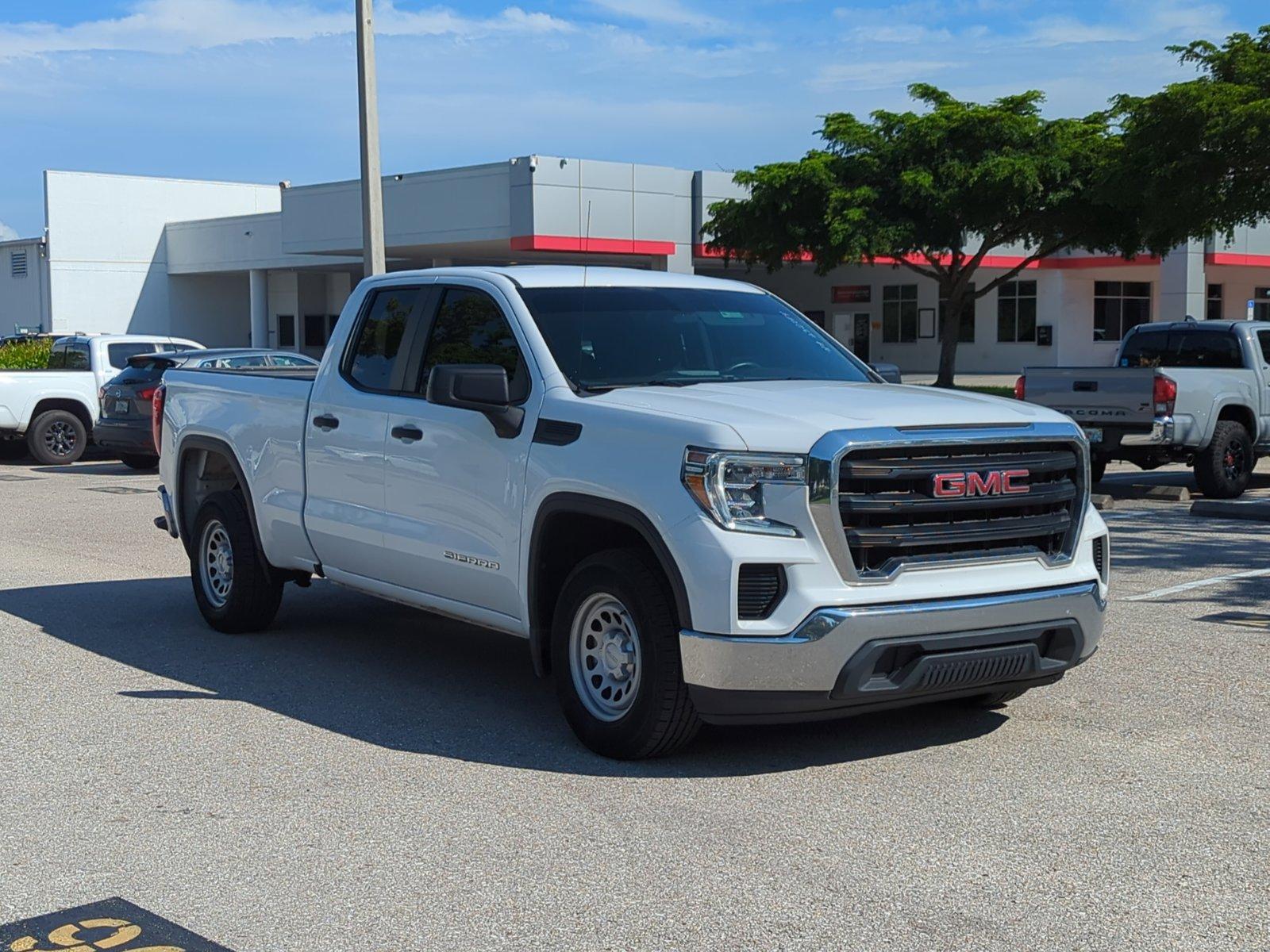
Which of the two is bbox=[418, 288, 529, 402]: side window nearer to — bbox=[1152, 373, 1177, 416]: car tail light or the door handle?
the door handle

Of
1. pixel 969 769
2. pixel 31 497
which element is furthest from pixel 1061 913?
pixel 31 497

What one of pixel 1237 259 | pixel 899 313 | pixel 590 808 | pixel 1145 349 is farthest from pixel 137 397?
pixel 899 313

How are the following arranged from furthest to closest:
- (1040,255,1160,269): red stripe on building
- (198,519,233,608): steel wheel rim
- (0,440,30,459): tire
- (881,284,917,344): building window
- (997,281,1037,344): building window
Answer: (881,284,917,344): building window
(997,281,1037,344): building window
(1040,255,1160,269): red stripe on building
(0,440,30,459): tire
(198,519,233,608): steel wheel rim

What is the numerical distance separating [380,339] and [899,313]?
4987 cm

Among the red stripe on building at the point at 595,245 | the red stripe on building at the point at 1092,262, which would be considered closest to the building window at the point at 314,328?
the red stripe on building at the point at 595,245

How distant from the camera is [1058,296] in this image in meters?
51.5

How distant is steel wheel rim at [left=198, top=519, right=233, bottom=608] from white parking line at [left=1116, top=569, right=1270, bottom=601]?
543cm

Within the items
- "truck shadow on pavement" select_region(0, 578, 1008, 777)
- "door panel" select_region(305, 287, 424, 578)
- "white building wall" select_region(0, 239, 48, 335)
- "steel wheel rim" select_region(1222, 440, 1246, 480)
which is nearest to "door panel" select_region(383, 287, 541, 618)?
"door panel" select_region(305, 287, 424, 578)

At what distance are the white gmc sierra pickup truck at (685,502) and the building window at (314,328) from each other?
55280 mm

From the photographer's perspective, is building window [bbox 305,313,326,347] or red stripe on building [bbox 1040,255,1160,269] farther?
building window [bbox 305,313,326,347]

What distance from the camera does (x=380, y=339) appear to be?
7840 millimetres

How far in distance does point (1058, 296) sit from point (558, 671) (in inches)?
1882

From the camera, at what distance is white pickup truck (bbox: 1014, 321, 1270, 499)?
50.0 ft

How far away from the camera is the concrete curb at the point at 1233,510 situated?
1410 cm
